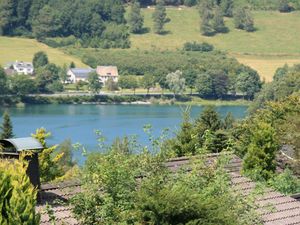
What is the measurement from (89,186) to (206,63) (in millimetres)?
125747

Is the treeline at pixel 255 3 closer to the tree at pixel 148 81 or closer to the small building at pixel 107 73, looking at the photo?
the small building at pixel 107 73

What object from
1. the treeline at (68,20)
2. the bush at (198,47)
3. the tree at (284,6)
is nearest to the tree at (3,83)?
the treeline at (68,20)

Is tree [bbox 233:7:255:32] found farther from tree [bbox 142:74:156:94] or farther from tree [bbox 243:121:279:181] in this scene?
tree [bbox 243:121:279:181]

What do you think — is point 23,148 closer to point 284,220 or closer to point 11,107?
point 284,220

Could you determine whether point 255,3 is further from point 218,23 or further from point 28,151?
point 28,151

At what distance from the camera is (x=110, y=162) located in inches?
353

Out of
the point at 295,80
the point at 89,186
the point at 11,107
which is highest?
the point at 89,186

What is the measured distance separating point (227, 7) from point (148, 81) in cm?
6190

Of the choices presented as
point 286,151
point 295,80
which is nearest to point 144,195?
point 286,151

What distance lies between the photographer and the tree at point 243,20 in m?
165

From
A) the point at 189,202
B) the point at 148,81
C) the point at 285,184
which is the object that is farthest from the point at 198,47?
the point at 189,202

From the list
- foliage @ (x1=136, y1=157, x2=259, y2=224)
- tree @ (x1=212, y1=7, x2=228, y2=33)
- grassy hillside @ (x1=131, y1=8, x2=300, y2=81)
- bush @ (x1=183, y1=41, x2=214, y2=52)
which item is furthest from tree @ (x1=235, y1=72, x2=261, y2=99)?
foliage @ (x1=136, y1=157, x2=259, y2=224)

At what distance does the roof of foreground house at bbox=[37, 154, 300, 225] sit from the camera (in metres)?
9.19

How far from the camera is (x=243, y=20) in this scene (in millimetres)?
166750
